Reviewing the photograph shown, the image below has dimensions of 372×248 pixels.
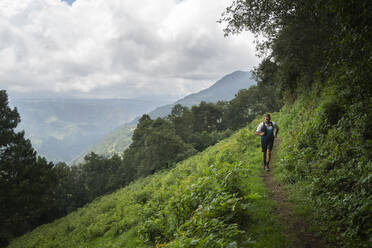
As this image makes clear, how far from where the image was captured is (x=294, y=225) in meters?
4.99

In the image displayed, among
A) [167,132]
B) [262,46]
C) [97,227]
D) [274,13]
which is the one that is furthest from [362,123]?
[167,132]

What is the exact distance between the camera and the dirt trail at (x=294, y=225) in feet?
14.1

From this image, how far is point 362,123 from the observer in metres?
6.25

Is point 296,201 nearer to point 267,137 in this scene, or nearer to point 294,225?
point 294,225

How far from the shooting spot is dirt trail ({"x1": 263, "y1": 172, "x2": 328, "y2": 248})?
4285mm

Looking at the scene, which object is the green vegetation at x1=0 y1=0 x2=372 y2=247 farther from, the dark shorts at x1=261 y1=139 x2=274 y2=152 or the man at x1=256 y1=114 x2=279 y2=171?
the dark shorts at x1=261 y1=139 x2=274 y2=152

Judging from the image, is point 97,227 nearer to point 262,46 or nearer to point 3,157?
point 262,46

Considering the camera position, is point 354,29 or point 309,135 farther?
point 309,135

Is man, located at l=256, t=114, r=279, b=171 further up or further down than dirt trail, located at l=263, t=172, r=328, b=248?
further up

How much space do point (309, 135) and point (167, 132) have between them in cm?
3936

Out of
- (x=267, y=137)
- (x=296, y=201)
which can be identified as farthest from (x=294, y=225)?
(x=267, y=137)

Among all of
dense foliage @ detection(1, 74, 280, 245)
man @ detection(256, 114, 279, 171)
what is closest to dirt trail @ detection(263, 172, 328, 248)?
man @ detection(256, 114, 279, 171)

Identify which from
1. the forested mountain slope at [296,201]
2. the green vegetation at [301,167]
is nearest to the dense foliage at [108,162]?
the green vegetation at [301,167]

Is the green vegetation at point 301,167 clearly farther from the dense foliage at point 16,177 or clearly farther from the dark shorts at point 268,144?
the dense foliage at point 16,177
